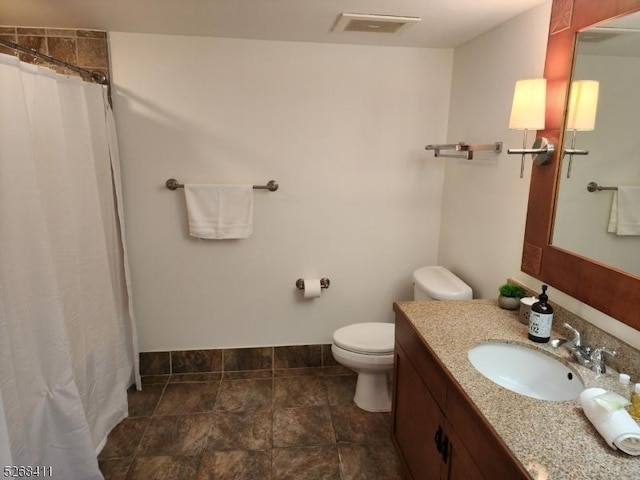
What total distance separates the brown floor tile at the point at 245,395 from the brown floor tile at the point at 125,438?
420mm

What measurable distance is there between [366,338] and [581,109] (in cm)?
151

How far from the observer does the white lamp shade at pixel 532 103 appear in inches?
60.9

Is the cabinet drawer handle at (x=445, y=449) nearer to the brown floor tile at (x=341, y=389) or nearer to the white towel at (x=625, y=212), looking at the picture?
the white towel at (x=625, y=212)

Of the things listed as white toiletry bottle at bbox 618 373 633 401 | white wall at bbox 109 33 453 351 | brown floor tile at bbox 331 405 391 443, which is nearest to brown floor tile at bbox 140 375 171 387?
white wall at bbox 109 33 453 351

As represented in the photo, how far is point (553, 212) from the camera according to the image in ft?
5.30

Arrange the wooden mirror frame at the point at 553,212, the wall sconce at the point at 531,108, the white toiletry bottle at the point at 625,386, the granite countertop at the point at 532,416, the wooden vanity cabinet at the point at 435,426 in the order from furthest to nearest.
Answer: the wall sconce at the point at 531,108, the wooden mirror frame at the point at 553,212, the white toiletry bottle at the point at 625,386, the wooden vanity cabinet at the point at 435,426, the granite countertop at the point at 532,416

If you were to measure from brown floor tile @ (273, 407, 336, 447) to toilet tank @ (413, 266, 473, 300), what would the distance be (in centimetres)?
89

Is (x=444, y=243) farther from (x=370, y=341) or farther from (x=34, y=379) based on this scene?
(x=34, y=379)

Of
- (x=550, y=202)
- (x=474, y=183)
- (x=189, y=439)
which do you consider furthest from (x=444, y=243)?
(x=189, y=439)

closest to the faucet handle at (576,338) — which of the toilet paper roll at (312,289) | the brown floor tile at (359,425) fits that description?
the brown floor tile at (359,425)

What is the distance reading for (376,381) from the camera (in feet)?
7.84

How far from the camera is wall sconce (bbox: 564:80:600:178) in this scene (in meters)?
1.43

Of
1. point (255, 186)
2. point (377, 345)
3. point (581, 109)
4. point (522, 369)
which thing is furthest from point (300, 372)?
point (581, 109)

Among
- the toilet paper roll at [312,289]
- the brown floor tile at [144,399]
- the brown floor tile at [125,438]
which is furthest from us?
the toilet paper roll at [312,289]
